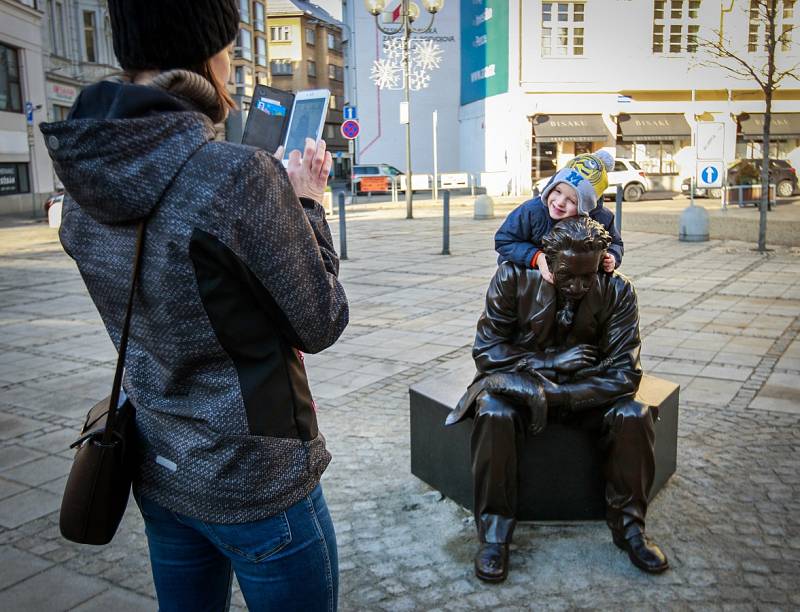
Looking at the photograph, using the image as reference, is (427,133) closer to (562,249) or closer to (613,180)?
(613,180)

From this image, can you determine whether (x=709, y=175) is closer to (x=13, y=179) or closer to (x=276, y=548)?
(x=276, y=548)

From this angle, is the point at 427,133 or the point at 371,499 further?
the point at 427,133

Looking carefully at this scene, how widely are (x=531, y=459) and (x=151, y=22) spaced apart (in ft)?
8.56

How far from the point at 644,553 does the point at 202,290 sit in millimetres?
2391

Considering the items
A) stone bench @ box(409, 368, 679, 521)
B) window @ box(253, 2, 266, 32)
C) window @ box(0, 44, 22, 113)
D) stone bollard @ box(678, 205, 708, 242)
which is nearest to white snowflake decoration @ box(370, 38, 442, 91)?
window @ box(0, 44, 22, 113)

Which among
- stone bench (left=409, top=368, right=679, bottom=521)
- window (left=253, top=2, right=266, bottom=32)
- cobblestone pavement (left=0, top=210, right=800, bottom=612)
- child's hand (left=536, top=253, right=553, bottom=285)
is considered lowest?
cobblestone pavement (left=0, top=210, right=800, bottom=612)

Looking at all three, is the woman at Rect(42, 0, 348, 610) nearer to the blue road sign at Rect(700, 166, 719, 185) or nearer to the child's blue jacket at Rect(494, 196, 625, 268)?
the child's blue jacket at Rect(494, 196, 625, 268)

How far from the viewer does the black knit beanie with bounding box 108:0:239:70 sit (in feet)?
4.63

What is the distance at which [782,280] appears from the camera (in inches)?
413

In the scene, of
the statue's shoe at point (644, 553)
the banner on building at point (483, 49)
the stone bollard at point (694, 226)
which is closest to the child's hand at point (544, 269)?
the statue's shoe at point (644, 553)

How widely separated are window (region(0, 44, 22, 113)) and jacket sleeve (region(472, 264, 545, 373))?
1202 inches

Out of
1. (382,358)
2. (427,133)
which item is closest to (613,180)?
(427,133)

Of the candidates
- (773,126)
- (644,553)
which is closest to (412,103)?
(773,126)

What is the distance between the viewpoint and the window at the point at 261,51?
63156 millimetres
